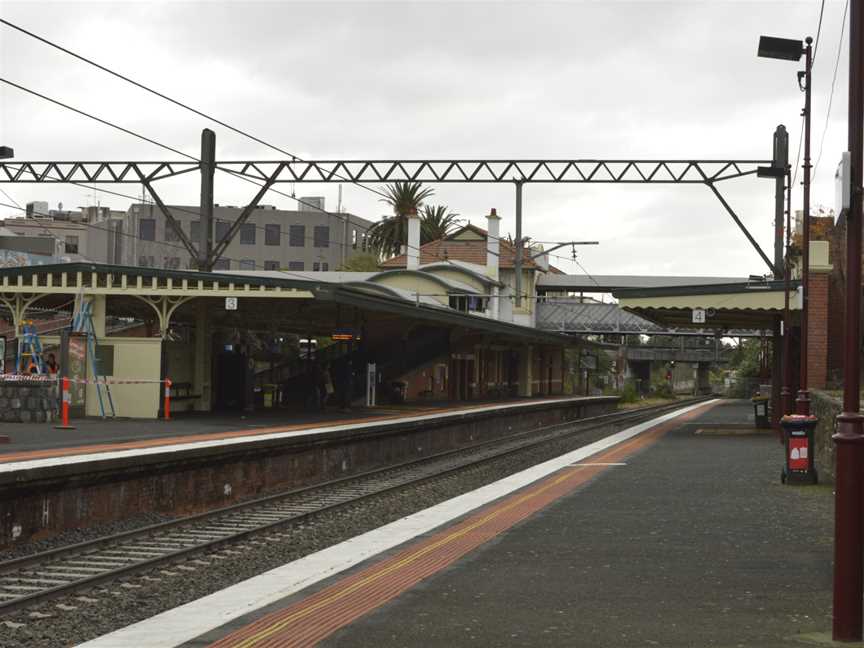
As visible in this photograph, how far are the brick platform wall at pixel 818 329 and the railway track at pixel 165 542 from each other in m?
12.2

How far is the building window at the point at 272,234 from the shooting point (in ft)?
289

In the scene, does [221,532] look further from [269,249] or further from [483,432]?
[269,249]

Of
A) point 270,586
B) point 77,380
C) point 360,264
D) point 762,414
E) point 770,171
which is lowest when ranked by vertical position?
point 270,586

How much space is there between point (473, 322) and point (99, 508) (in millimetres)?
25913

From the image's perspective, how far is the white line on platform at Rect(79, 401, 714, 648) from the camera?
283 inches

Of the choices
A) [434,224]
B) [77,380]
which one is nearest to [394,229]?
[434,224]

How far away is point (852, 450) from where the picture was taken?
640cm

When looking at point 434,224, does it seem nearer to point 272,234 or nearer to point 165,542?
point 272,234

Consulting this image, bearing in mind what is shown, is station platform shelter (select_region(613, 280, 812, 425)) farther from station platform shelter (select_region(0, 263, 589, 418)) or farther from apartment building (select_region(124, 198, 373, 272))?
apartment building (select_region(124, 198, 373, 272))

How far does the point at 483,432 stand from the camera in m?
35.3

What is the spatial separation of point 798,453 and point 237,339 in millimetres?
21828

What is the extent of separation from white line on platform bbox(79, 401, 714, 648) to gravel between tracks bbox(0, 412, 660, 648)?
58 centimetres

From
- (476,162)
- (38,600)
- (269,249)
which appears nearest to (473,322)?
(476,162)

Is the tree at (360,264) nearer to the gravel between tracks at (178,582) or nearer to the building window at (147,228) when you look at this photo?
the building window at (147,228)
